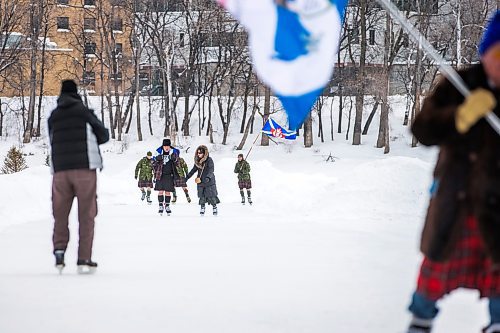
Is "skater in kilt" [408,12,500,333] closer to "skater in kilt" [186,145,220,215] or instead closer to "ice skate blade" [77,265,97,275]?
"ice skate blade" [77,265,97,275]

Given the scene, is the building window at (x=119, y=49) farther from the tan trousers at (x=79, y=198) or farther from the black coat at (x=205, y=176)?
the tan trousers at (x=79, y=198)

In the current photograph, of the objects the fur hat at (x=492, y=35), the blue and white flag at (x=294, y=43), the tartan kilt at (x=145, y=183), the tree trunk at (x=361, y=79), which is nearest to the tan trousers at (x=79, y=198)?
the blue and white flag at (x=294, y=43)

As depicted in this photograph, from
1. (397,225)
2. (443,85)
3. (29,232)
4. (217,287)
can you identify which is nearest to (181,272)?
(217,287)

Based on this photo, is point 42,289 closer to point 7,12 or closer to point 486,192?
point 486,192

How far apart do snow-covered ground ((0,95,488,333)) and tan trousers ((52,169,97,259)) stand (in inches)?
16.5

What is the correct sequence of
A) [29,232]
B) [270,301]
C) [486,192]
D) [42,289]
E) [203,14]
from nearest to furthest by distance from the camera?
[486,192]
[270,301]
[42,289]
[29,232]
[203,14]

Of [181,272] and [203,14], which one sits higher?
[203,14]

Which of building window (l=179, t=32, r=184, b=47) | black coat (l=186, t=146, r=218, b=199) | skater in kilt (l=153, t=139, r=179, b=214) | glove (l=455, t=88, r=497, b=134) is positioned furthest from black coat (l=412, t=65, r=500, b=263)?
building window (l=179, t=32, r=184, b=47)

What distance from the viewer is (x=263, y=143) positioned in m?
45.8

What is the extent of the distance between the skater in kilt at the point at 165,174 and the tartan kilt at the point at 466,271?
561 inches

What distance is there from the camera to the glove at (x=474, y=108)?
3906mm

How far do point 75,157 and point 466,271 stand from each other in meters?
4.46

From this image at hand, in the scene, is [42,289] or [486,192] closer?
[486,192]

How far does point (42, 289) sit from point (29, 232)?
601cm
